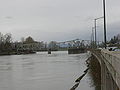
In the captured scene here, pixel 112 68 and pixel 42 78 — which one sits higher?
pixel 112 68

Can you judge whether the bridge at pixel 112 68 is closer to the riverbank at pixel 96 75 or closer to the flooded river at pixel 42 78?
the riverbank at pixel 96 75

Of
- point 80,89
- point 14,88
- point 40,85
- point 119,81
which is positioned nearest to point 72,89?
point 80,89

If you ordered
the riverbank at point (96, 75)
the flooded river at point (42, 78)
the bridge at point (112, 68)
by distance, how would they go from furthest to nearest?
the riverbank at point (96, 75) → the flooded river at point (42, 78) → the bridge at point (112, 68)

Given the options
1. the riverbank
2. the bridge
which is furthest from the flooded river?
the bridge

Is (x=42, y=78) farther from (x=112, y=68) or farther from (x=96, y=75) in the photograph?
(x=112, y=68)

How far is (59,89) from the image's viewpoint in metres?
30.8

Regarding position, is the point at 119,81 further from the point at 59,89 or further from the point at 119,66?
the point at 59,89

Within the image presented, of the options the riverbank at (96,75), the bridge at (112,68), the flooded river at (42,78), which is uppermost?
the bridge at (112,68)

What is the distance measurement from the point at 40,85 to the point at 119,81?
27432 millimetres

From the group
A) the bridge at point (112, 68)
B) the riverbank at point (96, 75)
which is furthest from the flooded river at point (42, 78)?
the bridge at point (112, 68)

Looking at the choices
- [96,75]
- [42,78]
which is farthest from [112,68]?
[96,75]

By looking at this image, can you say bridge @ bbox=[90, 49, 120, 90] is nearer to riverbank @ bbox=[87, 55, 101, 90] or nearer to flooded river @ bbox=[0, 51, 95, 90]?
riverbank @ bbox=[87, 55, 101, 90]

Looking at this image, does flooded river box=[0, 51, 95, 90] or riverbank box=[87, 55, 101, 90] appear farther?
riverbank box=[87, 55, 101, 90]

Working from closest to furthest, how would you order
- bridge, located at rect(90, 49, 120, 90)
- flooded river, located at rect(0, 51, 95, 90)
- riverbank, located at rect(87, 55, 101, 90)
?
bridge, located at rect(90, 49, 120, 90) → flooded river, located at rect(0, 51, 95, 90) → riverbank, located at rect(87, 55, 101, 90)
